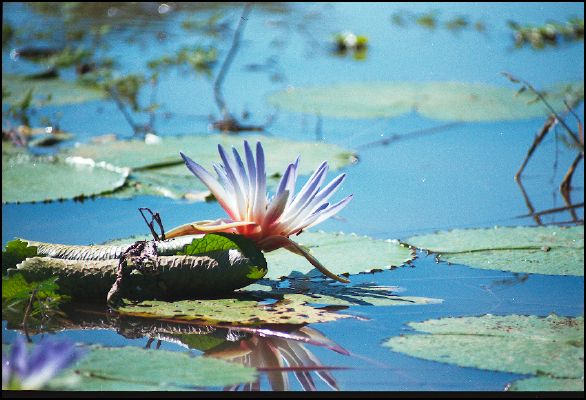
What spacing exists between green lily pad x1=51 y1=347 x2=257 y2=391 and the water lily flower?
1.95 feet

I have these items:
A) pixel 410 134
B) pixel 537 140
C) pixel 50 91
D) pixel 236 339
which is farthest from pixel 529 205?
pixel 50 91

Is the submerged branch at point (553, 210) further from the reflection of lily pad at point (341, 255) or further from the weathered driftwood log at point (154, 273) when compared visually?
the weathered driftwood log at point (154, 273)

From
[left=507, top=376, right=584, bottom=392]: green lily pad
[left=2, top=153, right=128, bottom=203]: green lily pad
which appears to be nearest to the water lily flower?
[left=507, top=376, right=584, bottom=392]: green lily pad

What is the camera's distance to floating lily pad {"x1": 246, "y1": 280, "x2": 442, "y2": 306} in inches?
96.7

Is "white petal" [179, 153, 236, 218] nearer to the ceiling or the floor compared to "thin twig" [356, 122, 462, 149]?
nearer to the floor

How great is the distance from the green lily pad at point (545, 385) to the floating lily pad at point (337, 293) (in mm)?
590

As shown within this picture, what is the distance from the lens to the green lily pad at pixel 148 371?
5.98 feet

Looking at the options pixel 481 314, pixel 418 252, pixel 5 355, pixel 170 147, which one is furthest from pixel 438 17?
pixel 5 355

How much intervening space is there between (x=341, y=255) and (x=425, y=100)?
2.42 meters

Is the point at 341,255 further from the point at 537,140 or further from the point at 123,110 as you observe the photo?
the point at 123,110

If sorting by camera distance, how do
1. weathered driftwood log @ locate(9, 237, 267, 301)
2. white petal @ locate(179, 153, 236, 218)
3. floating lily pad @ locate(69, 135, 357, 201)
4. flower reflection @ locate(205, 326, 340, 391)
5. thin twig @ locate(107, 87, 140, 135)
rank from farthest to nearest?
1. thin twig @ locate(107, 87, 140, 135)
2. floating lily pad @ locate(69, 135, 357, 201)
3. white petal @ locate(179, 153, 236, 218)
4. weathered driftwood log @ locate(9, 237, 267, 301)
5. flower reflection @ locate(205, 326, 340, 391)

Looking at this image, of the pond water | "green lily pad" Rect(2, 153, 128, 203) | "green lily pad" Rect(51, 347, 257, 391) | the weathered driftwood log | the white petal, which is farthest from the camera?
"green lily pad" Rect(2, 153, 128, 203)

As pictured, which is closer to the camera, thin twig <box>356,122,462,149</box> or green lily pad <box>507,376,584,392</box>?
green lily pad <box>507,376,584,392</box>

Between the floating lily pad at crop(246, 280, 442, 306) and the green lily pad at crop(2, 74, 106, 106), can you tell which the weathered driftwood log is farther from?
the green lily pad at crop(2, 74, 106, 106)
